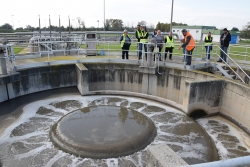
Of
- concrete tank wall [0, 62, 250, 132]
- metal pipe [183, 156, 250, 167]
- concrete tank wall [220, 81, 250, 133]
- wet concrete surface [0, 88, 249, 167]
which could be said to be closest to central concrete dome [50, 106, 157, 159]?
wet concrete surface [0, 88, 249, 167]

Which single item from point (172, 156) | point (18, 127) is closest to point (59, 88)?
point (18, 127)

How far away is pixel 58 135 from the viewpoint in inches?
251

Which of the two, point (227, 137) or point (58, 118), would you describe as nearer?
point (227, 137)

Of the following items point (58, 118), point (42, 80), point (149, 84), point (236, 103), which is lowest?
point (58, 118)

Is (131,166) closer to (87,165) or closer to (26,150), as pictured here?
Result: (87,165)

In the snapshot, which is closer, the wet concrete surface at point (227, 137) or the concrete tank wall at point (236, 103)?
the wet concrete surface at point (227, 137)

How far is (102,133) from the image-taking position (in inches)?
250

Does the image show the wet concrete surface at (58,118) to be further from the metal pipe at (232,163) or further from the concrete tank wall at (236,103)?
the metal pipe at (232,163)

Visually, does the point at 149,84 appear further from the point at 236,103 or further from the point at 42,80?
the point at 42,80

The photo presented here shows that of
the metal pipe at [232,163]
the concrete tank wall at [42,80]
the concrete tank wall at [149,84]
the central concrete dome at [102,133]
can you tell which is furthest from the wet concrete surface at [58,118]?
the metal pipe at [232,163]

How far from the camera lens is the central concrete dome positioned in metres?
5.70

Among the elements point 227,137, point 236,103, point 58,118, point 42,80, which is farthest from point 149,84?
point 42,80

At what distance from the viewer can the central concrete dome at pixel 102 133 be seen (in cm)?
570

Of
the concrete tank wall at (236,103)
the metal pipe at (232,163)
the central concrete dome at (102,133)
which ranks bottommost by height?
the central concrete dome at (102,133)
